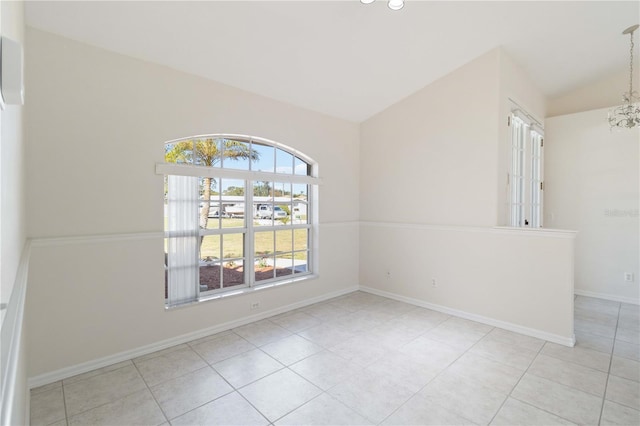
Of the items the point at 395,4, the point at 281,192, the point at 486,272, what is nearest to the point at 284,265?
the point at 281,192

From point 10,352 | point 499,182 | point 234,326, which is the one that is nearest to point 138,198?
point 234,326

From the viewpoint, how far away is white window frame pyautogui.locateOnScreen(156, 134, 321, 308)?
325 centimetres

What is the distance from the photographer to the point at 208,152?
3525 millimetres

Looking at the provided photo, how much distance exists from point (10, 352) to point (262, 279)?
3.40 m

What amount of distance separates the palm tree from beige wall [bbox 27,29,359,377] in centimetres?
17

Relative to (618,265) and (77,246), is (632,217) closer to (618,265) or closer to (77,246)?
(618,265)

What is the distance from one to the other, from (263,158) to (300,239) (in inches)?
51.9

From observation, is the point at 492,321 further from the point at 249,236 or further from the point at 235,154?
the point at 235,154

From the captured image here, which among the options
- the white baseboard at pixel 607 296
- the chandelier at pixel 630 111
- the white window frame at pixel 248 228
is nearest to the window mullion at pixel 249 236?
the white window frame at pixel 248 228

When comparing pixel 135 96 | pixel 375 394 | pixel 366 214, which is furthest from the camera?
pixel 366 214

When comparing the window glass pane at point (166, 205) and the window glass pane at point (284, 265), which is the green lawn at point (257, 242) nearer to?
the window glass pane at point (284, 265)

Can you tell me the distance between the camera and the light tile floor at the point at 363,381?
7.10 feet

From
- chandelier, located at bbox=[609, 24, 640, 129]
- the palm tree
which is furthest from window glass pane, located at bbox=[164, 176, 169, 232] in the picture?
chandelier, located at bbox=[609, 24, 640, 129]

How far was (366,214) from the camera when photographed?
17.0ft
